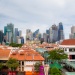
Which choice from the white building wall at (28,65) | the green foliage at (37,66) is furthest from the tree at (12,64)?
the green foliage at (37,66)

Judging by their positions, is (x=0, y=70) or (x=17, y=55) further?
(x=17, y=55)

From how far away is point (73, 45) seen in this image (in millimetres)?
47812

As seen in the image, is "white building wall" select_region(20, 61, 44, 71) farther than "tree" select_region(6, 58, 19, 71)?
Yes

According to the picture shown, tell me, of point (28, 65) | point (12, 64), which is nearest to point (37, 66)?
point (28, 65)

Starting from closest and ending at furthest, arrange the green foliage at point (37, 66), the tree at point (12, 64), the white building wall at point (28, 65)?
the tree at point (12, 64)
the green foliage at point (37, 66)
the white building wall at point (28, 65)

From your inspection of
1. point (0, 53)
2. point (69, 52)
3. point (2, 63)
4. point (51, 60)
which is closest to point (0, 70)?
point (2, 63)

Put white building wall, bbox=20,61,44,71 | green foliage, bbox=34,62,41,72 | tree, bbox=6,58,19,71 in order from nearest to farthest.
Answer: tree, bbox=6,58,19,71
green foliage, bbox=34,62,41,72
white building wall, bbox=20,61,44,71

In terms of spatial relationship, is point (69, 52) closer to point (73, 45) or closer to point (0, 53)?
point (73, 45)

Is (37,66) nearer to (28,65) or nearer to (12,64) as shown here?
(28,65)

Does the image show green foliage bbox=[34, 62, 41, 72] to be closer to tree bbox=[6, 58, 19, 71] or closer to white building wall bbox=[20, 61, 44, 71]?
white building wall bbox=[20, 61, 44, 71]

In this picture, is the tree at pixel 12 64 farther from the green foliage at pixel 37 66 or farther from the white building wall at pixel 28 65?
→ the green foliage at pixel 37 66

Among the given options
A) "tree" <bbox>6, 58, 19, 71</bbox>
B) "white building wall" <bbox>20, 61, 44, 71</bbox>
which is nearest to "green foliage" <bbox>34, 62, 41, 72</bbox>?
"white building wall" <bbox>20, 61, 44, 71</bbox>

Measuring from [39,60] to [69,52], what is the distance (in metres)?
15.9

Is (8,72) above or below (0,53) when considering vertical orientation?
below
